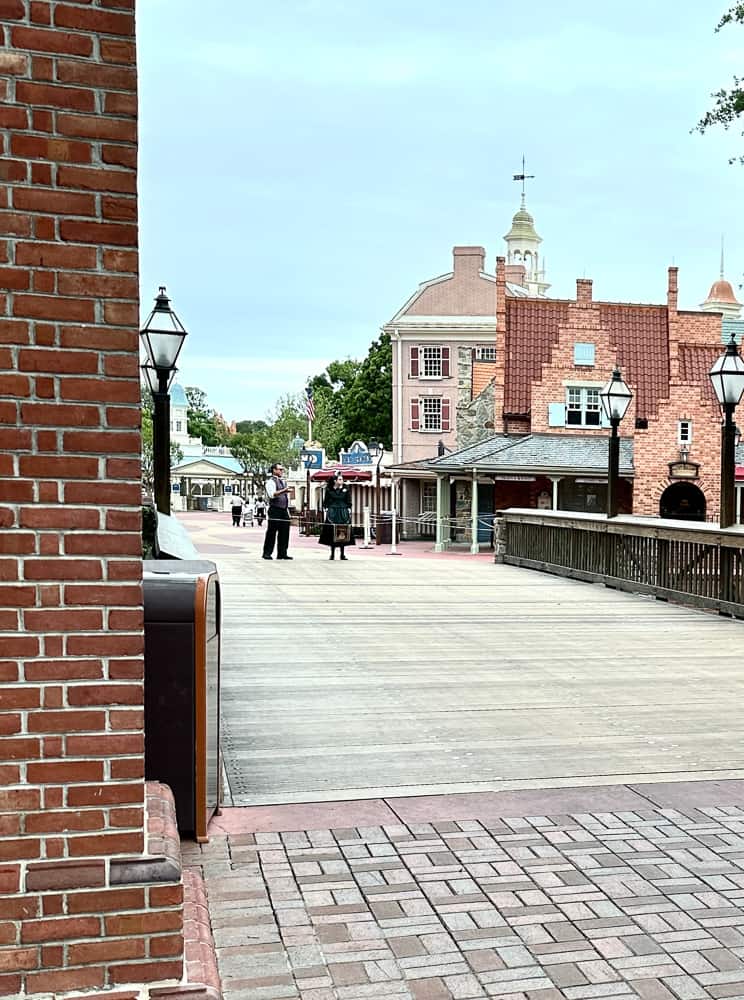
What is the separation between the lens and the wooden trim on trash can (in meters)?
4.24

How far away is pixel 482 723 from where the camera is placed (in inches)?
258

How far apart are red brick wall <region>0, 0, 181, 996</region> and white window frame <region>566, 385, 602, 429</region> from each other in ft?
102

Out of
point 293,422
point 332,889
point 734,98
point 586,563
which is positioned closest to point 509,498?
point 586,563

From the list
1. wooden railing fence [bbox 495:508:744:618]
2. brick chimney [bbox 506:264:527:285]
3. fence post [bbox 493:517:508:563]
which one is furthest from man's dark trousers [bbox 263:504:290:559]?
brick chimney [bbox 506:264:527:285]

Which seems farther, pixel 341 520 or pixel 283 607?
pixel 341 520

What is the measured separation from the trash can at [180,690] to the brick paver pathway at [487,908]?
0.27m

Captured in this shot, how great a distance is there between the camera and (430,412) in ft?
141

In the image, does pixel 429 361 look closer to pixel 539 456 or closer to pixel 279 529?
pixel 539 456

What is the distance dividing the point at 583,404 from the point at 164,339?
25256mm

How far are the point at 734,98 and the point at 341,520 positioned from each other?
34.9 ft

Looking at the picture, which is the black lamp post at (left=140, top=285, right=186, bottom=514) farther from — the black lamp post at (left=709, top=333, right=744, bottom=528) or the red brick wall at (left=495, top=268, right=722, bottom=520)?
the red brick wall at (left=495, top=268, right=722, bottom=520)

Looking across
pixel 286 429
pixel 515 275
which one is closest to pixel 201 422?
pixel 286 429

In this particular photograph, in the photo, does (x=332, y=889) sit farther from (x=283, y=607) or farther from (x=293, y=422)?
(x=293, y=422)

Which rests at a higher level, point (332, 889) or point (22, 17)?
point (22, 17)
